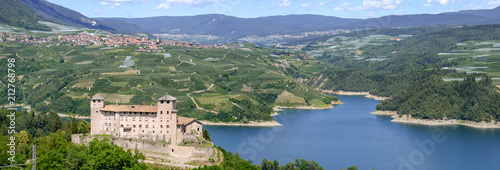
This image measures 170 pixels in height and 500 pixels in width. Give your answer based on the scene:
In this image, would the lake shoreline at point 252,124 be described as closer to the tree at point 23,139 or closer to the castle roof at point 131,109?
the tree at point 23,139

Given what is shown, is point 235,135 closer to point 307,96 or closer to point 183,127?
point 183,127

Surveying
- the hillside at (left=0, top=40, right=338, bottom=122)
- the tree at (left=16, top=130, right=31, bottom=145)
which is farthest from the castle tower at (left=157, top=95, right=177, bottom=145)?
the hillside at (left=0, top=40, right=338, bottom=122)

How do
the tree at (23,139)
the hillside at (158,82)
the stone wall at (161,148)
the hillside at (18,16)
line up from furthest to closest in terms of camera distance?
the hillside at (18,16)
the hillside at (158,82)
the tree at (23,139)
the stone wall at (161,148)

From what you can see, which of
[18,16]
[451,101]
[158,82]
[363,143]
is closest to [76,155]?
[363,143]

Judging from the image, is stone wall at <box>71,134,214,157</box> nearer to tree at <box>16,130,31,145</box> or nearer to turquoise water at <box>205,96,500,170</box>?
tree at <box>16,130,31,145</box>

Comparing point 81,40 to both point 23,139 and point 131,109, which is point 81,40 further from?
point 131,109

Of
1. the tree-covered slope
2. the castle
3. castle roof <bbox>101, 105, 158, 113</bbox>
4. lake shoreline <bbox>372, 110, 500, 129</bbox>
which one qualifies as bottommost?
lake shoreline <bbox>372, 110, 500, 129</bbox>

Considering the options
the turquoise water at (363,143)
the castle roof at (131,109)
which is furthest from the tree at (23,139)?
the turquoise water at (363,143)
